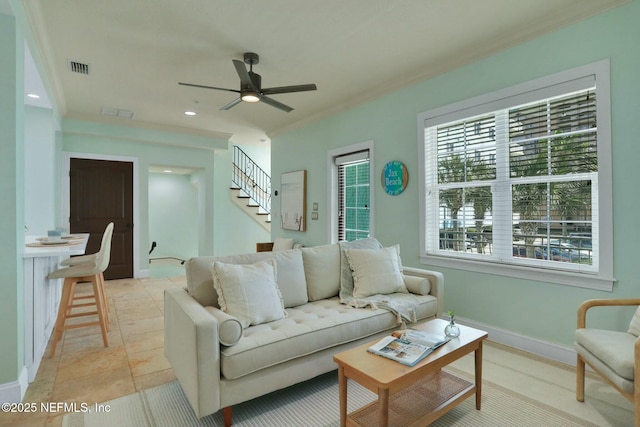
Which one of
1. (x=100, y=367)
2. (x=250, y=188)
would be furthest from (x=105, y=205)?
(x=100, y=367)

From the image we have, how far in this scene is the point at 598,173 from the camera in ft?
8.10

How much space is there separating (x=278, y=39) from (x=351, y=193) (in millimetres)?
2415

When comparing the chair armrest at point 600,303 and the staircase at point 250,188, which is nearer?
the chair armrest at point 600,303

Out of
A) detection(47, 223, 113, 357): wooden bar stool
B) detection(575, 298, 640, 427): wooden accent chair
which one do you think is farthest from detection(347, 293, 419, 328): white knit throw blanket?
detection(47, 223, 113, 357): wooden bar stool

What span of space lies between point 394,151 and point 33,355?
3.88 meters

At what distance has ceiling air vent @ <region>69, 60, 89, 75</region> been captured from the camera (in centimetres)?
359

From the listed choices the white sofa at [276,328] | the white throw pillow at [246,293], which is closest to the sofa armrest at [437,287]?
the white sofa at [276,328]

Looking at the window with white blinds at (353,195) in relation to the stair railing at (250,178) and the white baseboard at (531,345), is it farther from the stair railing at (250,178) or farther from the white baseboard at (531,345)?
the stair railing at (250,178)

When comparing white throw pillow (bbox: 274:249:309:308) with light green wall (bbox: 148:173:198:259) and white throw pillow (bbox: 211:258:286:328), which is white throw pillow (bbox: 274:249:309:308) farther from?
light green wall (bbox: 148:173:198:259)

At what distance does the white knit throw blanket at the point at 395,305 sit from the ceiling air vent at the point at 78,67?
3834 millimetres

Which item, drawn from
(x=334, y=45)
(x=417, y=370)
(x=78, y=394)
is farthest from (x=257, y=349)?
(x=334, y=45)

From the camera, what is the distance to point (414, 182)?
12.5ft

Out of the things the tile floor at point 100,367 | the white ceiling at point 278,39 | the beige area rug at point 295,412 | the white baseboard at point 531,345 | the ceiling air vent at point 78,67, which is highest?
the ceiling air vent at point 78,67

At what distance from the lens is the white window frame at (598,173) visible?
2422mm
